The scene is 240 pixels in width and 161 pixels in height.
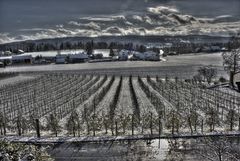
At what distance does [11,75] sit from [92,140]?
1017 inches

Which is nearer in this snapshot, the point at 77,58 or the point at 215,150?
the point at 215,150

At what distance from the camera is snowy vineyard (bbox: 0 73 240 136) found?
17.5m

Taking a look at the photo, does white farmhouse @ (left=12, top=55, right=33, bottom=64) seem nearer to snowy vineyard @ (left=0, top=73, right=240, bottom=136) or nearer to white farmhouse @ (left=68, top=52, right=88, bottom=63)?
white farmhouse @ (left=68, top=52, right=88, bottom=63)

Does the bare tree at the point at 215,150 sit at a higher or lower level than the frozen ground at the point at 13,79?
higher

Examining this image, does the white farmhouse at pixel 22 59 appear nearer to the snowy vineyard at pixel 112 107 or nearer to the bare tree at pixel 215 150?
the snowy vineyard at pixel 112 107

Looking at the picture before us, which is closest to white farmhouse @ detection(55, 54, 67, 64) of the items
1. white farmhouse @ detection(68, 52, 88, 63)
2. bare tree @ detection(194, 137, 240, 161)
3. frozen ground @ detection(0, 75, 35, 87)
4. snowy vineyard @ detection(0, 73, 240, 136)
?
white farmhouse @ detection(68, 52, 88, 63)

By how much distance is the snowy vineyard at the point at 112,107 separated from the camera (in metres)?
17.5

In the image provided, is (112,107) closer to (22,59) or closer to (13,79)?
(13,79)

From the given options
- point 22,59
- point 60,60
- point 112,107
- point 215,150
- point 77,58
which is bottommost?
point 22,59

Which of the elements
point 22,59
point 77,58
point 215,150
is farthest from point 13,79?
point 215,150

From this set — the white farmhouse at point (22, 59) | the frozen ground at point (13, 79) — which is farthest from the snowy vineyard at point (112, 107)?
the white farmhouse at point (22, 59)

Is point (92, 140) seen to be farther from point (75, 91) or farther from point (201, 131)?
point (75, 91)

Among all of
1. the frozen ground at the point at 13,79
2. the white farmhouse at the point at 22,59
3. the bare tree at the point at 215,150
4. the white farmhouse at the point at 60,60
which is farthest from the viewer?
the white farmhouse at the point at 22,59

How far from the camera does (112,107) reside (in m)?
21.9
